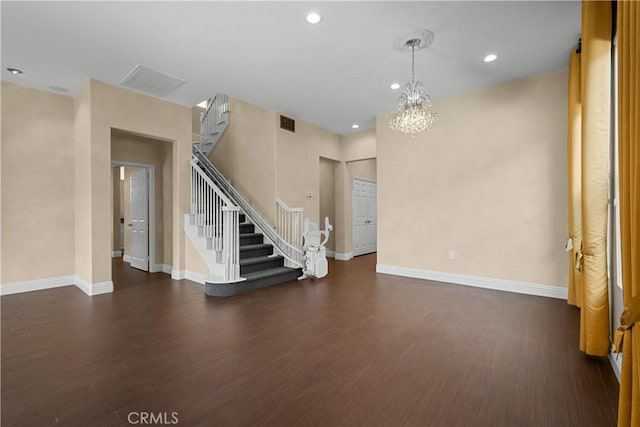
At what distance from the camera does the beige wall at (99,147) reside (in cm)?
432

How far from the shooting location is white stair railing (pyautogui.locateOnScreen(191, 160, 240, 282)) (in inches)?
172

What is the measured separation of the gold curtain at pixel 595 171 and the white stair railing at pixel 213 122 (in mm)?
5761

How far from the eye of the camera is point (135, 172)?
637 centimetres

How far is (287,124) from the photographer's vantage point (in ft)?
20.0

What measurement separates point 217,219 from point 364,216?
4765mm

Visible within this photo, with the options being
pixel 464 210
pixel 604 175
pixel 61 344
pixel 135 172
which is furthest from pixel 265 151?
pixel 604 175

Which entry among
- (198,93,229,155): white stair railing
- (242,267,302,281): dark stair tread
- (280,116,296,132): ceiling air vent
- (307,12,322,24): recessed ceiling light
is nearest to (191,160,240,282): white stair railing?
(242,267,302,281): dark stair tread

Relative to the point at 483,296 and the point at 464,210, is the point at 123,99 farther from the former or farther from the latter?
the point at 483,296

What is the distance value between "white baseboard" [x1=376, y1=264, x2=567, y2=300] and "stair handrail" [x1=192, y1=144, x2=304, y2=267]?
1.74 m

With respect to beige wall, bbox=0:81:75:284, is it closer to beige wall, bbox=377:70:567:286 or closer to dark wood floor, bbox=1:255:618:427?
dark wood floor, bbox=1:255:618:427

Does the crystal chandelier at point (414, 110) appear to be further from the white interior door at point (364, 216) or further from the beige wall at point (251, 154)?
the white interior door at point (364, 216)

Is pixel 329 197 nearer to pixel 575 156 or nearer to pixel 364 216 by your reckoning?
pixel 364 216

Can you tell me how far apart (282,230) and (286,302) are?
6.66ft

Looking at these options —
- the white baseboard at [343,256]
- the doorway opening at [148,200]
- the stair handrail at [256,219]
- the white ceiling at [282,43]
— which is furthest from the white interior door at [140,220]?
the white baseboard at [343,256]
